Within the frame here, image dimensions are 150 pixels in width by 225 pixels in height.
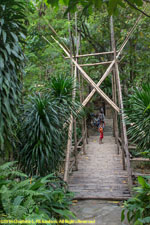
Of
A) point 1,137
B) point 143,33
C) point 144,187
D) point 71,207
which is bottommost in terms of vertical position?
point 71,207

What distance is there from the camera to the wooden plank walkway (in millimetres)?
4621

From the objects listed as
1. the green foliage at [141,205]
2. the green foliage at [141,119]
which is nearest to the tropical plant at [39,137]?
the green foliage at [141,205]

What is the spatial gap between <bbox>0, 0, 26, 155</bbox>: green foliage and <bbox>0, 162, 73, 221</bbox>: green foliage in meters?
0.51

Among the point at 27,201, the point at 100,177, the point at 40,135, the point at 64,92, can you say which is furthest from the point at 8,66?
the point at 100,177

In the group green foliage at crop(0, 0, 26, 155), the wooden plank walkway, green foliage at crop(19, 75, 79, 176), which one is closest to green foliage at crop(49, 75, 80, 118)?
green foliage at crop(19, 75, 79, 176)

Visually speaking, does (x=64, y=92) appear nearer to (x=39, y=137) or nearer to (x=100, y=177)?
(x=39, y=137)

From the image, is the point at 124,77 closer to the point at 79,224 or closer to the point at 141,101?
the point at 141,101

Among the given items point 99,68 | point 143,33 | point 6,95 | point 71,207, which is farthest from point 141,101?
point 99,68

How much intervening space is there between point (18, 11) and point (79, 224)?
337 centimetres

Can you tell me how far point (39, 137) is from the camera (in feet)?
12.5

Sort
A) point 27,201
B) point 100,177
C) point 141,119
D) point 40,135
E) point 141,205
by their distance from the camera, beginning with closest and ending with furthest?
point 27,201
point 141,205
point 40,135
point 141,119
point 100,177

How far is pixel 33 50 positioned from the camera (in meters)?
8.05

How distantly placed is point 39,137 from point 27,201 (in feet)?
4.11

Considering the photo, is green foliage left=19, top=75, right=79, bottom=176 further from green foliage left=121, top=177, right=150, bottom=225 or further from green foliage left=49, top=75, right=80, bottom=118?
green foliage left=121, top=177, right=150, bottom=225
